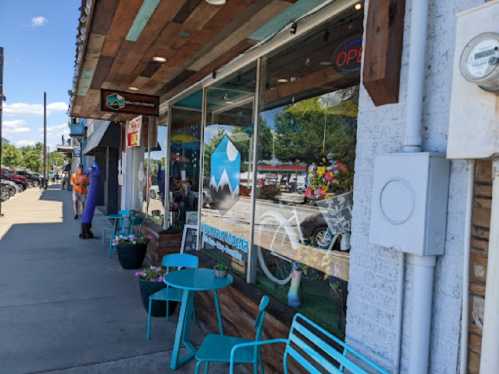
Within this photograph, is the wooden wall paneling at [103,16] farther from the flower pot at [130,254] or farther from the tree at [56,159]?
the tree at [56,159]

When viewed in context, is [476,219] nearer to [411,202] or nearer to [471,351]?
[411,202]

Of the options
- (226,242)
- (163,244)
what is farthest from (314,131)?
(163,244)

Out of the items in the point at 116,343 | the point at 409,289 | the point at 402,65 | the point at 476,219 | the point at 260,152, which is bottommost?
the point at 116,343

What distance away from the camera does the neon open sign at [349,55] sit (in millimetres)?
2547

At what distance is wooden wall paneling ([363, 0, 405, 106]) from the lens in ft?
5.75

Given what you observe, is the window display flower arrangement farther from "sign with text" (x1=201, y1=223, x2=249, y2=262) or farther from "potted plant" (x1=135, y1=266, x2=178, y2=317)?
"potted plant" (x1=135, y1=266, x2=178, y2=317)

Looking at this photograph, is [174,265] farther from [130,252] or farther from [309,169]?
[130,252]

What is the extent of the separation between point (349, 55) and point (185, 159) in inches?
156

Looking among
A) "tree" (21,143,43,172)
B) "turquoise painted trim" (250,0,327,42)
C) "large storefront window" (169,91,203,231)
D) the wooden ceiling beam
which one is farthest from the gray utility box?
"tree" (21,143,43,172)

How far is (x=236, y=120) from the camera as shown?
13.9 ft

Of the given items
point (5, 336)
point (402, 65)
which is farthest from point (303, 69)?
point (5, 336)

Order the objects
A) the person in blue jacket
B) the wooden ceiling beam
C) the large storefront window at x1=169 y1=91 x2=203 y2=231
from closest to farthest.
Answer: the wooden ceiling beam < the large storefront window at x1=169 y1=91 x2=203 y2=231 < the person in blue jacket

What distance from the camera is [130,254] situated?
6004 mm

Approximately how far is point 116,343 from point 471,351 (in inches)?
118
